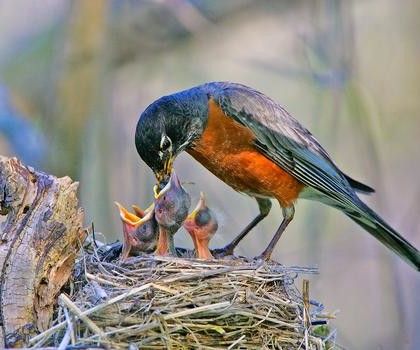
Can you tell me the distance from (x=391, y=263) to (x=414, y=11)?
2737mm

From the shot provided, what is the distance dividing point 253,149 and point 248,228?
515 millimetres

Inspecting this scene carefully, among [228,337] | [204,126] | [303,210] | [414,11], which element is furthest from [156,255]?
Result: [414,11]

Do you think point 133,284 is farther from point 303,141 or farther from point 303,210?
point 303,210

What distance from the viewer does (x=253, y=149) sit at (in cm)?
557

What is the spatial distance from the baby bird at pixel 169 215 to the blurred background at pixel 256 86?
0.75 metres

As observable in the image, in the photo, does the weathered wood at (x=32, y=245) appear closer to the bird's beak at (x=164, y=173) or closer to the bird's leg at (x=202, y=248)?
the bird's leg at (x=202, y=248)

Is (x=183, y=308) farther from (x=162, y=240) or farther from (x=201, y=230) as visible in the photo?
(x=201, y=230)

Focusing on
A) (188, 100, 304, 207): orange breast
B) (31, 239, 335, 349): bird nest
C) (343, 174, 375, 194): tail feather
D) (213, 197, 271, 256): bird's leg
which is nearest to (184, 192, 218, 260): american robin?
(31, 239, 335, 349): bird nest

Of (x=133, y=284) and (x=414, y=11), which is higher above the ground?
(x=414, y=11)

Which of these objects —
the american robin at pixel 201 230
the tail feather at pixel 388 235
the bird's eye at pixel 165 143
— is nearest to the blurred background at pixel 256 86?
the bird's eye at pixel 165 143

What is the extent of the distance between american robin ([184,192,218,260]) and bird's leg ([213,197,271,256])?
0.45 meters

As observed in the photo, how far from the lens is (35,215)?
3.98 meters

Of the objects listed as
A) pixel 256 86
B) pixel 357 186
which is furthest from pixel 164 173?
pixel 256 86

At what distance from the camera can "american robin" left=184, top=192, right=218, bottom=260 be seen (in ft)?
16.1
